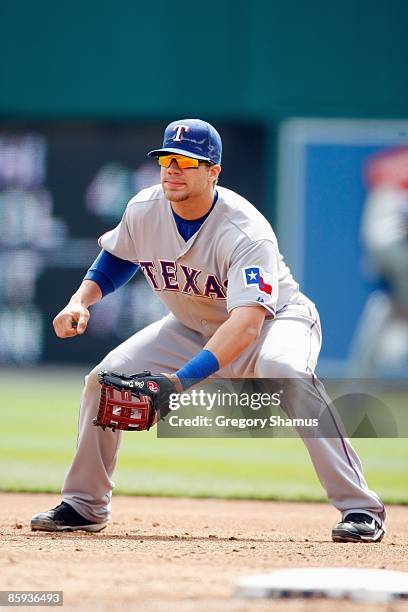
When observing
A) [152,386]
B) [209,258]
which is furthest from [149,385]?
[209,258]

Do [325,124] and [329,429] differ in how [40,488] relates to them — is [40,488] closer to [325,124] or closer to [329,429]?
[329,429]

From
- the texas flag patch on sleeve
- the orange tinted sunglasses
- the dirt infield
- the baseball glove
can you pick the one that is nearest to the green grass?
the dirt infield

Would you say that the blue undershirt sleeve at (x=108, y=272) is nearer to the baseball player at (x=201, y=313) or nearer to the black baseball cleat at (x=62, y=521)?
the baseball player at (x=201, y=313)

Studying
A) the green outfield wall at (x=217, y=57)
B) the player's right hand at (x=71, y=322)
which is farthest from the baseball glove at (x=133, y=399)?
the green outfield wall at (x=217, y=57)

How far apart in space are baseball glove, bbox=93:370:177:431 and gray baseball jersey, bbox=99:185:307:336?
1.22 feet

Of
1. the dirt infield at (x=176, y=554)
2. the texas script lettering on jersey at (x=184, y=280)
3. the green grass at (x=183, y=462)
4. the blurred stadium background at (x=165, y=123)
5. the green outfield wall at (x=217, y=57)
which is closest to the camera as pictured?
the dirt infield at (x=176, y=554)

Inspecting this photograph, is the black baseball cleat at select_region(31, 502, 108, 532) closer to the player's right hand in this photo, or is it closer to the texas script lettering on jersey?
the player's right hand

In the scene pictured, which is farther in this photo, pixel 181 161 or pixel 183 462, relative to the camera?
pixel 183 462

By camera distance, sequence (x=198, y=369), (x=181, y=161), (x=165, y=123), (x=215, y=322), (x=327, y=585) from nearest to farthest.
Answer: (x=327, y=585) < (x=198, y=369) < (x=181, y=161) < (x=215, y=322) < (x=165, y=123)

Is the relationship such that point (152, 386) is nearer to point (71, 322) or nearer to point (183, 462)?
→ point (71, 322)

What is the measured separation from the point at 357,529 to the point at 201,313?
0.96 metres

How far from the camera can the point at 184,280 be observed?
172 inches

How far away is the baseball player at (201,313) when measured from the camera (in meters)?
4.09

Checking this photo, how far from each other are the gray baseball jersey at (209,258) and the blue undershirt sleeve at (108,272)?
6 centimetres
